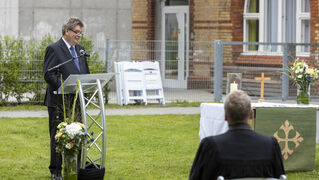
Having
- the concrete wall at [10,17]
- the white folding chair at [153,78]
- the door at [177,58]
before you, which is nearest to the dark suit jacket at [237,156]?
the white folding chair at [153,78]

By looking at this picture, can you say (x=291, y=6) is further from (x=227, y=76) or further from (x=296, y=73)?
(x=296, y=73)

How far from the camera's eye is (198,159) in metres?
4.72

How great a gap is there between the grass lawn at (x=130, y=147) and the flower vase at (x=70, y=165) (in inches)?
48.7

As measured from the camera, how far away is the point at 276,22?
1891 cm

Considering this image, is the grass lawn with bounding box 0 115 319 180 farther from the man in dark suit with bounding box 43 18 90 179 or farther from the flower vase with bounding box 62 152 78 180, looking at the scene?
the flower vase with bounding box 62 152 78 180

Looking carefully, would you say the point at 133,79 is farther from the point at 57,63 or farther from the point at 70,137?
the point at 70,137

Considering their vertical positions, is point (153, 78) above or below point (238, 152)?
above

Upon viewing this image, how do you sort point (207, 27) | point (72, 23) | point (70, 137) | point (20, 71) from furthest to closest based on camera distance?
point (207, 27) → point (20, 71) → point (72, 23) → point (70, 137)

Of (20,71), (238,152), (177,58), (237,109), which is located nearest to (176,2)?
(177,58)

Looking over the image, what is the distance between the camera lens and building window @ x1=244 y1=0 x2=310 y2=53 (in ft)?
60.0

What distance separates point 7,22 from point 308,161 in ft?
46.8

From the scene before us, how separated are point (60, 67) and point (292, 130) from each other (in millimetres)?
3077

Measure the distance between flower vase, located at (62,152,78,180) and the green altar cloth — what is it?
8.11ft

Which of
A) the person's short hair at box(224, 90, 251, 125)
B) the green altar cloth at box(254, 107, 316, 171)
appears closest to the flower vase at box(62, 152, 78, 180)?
the green altar cloth at box(254, 107, 316, 171)
